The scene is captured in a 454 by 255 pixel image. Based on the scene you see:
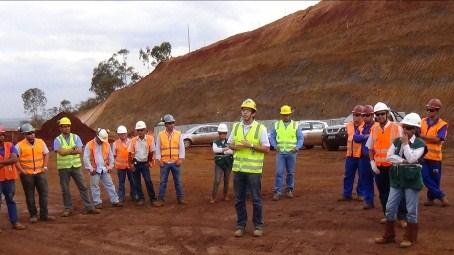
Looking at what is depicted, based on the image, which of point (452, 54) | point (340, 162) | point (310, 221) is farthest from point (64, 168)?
point (452, 54)

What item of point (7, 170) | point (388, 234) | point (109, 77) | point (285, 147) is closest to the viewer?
point (388, 234)

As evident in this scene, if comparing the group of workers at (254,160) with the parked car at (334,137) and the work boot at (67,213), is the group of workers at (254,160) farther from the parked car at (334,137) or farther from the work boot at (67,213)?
the parked car at (334,137)

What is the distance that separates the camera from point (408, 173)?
26.2 ft

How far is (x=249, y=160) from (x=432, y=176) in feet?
12.1

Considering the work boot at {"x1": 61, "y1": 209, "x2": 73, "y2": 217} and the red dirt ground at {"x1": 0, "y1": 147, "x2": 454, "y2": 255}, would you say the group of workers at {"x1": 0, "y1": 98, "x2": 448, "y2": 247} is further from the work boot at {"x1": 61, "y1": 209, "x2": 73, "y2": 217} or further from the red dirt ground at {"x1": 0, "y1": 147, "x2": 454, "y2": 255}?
the red dirt ground at {"x1": 0, "y1": 147, "x2": 454, "y2": 255}

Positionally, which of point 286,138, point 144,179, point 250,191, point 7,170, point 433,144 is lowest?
point 144,179

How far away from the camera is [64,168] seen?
12.2m

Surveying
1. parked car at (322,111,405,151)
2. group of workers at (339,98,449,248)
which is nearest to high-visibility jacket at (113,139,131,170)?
group of workers at (339,98,449,248)

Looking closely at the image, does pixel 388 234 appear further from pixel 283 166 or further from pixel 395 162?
pixel 283 166

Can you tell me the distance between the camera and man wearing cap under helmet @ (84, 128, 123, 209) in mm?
12859

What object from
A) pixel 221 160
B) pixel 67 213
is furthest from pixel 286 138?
pixel 67 213

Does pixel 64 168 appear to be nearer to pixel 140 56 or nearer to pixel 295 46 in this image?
pixel 295 46

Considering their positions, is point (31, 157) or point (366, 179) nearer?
point (366, 179)

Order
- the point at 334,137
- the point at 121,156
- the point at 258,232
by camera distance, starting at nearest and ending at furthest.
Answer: the point at 258,232 → the point at 121,156 → the point at 334,137
